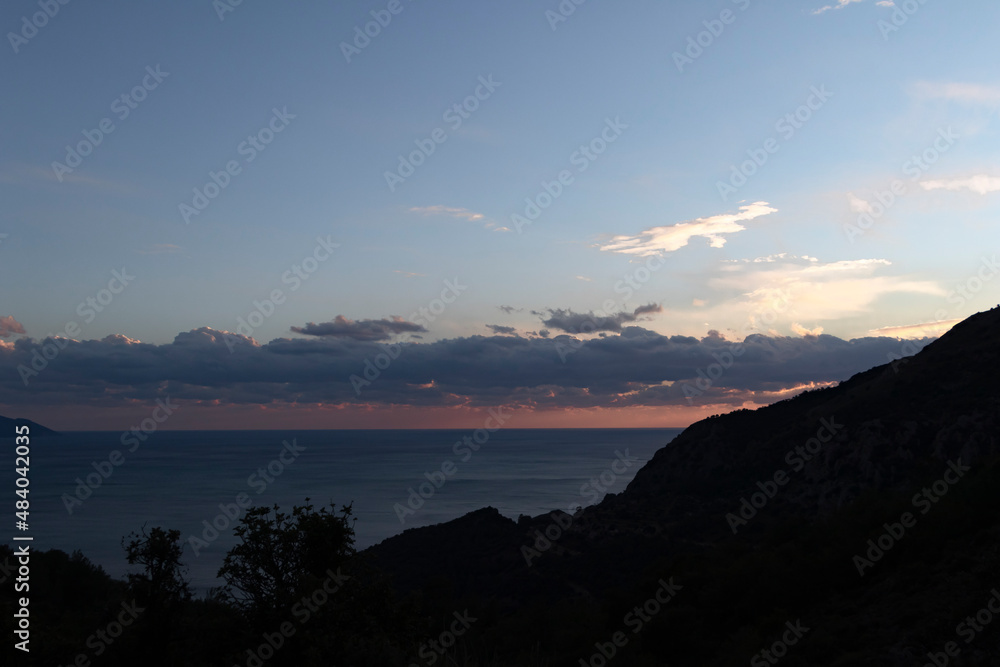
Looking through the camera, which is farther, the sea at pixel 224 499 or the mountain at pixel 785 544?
the sea at pixel 224 499

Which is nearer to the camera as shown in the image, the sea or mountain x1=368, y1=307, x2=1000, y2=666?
mountain x1=368, y1=307, x2=1000, y2=666

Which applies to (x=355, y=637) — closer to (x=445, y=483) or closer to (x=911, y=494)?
(x=911, y=494)

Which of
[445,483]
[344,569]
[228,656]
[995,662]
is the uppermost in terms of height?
[344,569]

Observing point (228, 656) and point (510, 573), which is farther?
point (510, 573)

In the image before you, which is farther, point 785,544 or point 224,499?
point 224,499

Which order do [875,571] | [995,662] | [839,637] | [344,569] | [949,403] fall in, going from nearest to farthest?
1. [344,569]
2. [995,662]
3. [839,637]
4. [875,571]
5. [949,403]

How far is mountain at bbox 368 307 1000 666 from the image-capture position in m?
23.2

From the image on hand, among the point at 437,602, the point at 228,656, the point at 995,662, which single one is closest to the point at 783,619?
the point at 995,662

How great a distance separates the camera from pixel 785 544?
3603 centimetres

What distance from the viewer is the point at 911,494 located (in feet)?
115

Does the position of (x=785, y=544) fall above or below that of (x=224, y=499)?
above

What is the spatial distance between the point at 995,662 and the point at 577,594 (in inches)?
1601

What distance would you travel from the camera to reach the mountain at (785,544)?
914 inches

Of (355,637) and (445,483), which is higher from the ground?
(355,637)
